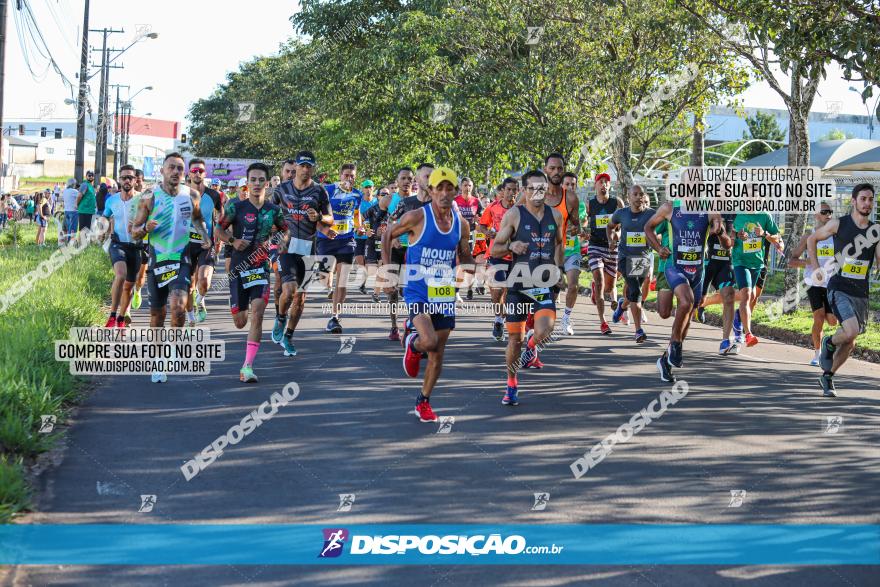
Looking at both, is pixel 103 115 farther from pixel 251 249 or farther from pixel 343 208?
pixel 251 249

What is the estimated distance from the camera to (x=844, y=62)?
12156mm

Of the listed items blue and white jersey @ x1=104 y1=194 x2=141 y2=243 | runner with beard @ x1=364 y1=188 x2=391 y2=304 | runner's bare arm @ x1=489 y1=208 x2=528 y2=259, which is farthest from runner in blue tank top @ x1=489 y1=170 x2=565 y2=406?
runner with beard @ x1=364 y1=188 x2=391 y2=304

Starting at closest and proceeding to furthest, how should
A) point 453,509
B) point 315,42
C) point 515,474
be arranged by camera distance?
1. point 453,509
2. point 515,474
3. point 315,42

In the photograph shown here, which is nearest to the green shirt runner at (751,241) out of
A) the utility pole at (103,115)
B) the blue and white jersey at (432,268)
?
the blue and white jersey at (432,268)

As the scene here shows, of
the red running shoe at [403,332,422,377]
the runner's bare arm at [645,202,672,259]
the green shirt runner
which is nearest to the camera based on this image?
the red running shoe at [403,332,422,377]

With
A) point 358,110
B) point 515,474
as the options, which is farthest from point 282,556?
point 358,110

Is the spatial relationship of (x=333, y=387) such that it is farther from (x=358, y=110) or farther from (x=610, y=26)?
(x=358, y=110)

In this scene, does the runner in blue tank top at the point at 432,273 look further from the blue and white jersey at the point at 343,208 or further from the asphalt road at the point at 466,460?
the blue and white jersey at the point at 343,208

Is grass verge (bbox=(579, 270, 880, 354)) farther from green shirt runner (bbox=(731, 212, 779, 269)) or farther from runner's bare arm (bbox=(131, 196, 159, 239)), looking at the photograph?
runner's bare arm (bbox=(131, 196, 159, 239))

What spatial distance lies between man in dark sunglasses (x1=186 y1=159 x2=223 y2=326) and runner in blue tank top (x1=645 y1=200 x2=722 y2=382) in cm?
486

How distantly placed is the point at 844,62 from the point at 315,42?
1101 inches

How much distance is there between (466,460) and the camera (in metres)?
7.54

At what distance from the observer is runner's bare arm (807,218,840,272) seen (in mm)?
10719

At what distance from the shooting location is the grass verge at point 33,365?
22.8 ft
